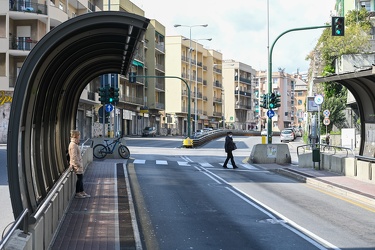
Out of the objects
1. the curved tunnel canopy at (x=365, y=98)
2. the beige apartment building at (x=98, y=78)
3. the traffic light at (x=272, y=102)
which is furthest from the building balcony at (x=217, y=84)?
the curved tunnel canopy at (x=365, y=98)

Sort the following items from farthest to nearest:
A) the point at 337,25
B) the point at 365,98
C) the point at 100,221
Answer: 1. the point at 337,25
2. the point at 365,98
3. the point at 100,221

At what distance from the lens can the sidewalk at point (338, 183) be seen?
47.1 ft

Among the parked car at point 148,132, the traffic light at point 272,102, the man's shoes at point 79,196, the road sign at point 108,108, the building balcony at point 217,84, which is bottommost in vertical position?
the man's shoes at point 79,196

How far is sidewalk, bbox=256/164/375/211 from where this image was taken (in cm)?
1435

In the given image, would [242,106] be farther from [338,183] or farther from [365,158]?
[338,183]

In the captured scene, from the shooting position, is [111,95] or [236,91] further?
[236,91]

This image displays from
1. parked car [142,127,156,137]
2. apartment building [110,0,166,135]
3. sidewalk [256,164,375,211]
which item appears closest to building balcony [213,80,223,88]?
apartment building [110,0,166,135]

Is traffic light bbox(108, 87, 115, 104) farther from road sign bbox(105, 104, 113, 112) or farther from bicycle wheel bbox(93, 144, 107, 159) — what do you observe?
bicycle wheel bbox(93, 144, 107, 159)

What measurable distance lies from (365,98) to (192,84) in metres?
83.4

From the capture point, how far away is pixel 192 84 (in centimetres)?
10206

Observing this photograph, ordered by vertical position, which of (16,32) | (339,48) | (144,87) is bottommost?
(144,87)

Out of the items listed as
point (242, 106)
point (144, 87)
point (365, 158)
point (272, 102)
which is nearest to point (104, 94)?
→ point (272, 102)

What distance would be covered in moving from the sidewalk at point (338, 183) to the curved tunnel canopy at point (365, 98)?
1.40 metres

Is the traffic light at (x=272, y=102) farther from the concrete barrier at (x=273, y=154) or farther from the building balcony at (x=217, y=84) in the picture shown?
the building balcony at (x=217, y=84)
